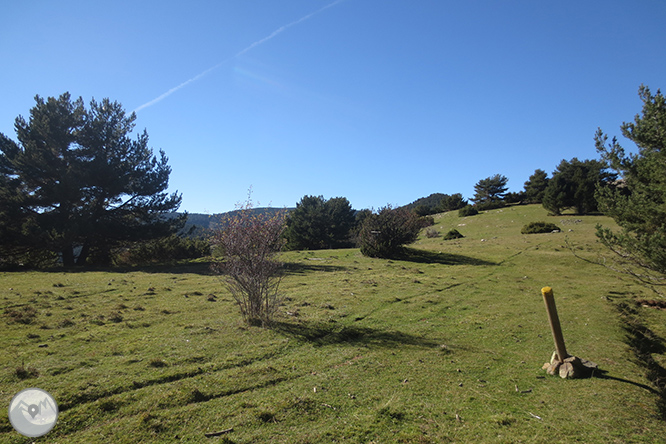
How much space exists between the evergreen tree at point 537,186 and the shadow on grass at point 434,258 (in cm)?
3925

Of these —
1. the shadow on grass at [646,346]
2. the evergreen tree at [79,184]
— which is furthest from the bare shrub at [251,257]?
the evergreen tree at [79,184]

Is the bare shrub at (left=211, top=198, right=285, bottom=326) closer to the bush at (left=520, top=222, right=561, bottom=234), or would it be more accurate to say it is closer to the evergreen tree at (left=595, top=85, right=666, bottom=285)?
the evergreen tree at (left=595, top=85, right=666, bottom=285)

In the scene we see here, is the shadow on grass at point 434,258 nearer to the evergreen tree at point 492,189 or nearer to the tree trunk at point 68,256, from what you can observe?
the tree trunk at point 68,256

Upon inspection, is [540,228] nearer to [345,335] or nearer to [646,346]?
[646,346]

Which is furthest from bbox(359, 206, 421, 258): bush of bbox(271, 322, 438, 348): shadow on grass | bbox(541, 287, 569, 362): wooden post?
bbox(541, 287, 569, 362): wooden post

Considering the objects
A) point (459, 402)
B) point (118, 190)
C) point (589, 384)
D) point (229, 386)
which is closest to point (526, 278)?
point (589, 384)

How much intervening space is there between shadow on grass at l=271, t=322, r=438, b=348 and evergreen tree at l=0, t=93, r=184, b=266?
20.7m

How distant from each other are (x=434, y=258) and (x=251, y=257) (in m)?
17.6

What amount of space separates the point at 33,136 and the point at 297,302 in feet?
81.7

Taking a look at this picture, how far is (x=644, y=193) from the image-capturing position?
7.83 metres

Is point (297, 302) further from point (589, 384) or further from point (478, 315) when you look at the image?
point (589, 384)

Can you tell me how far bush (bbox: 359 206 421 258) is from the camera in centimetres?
2347

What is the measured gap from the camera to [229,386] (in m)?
4.99

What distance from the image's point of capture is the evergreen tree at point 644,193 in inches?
270
